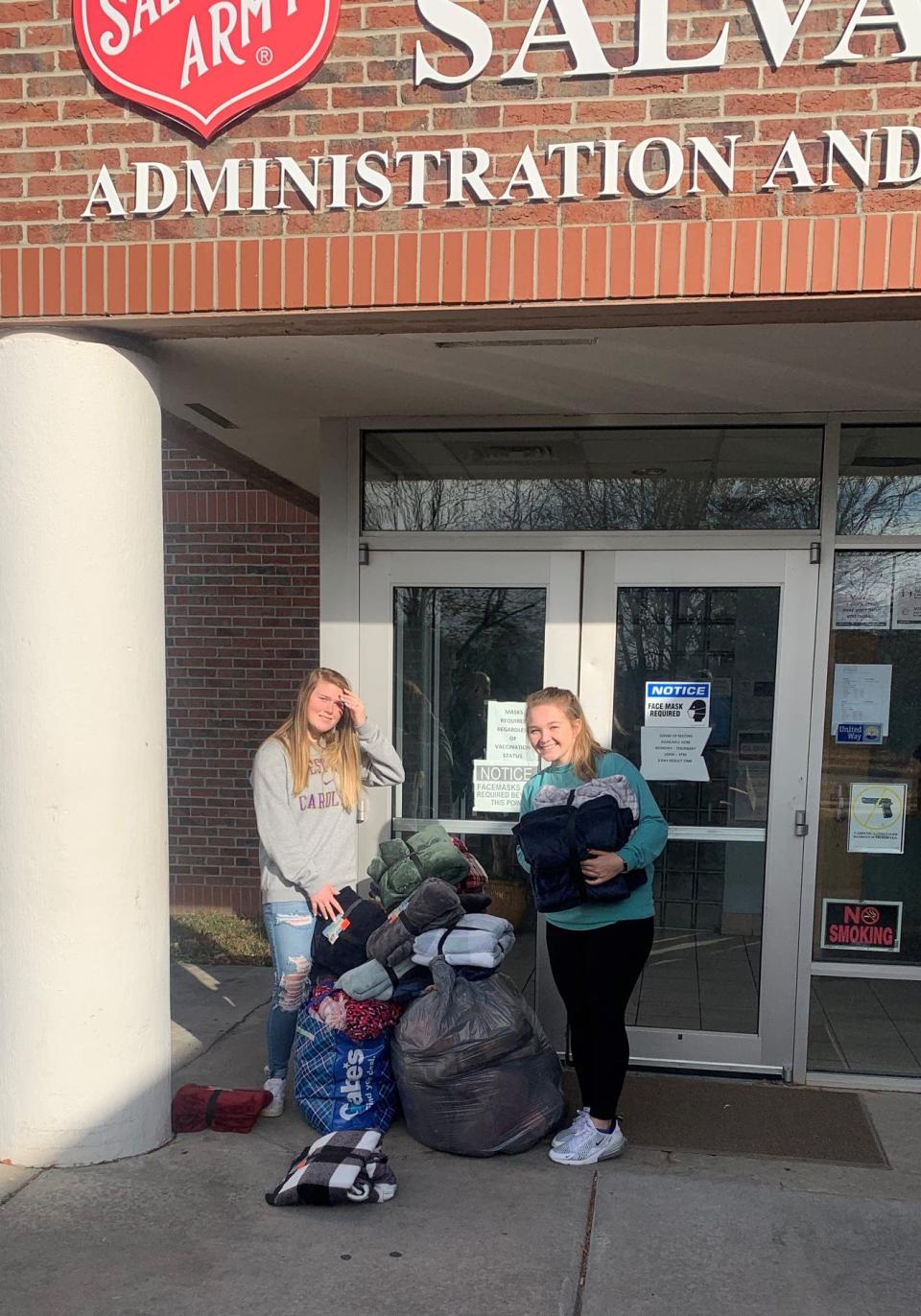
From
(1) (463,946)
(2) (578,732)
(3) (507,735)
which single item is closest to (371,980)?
(1) (463,946)

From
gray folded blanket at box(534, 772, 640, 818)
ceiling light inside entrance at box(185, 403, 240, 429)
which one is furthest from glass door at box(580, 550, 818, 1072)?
ceiling light inside entrance at box(185, 403, 240, 429)

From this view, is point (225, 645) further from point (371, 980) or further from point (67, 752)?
point (371, 980)

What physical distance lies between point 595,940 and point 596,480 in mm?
2049

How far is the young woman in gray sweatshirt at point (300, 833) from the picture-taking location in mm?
4172

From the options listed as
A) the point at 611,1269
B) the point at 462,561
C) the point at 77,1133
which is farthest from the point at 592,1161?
the point at 462,561

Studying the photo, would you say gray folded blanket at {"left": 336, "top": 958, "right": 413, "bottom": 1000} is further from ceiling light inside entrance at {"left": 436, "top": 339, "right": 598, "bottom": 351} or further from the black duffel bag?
ceiling light inside entrance at {"left": 436, "top": 339, "right": 598, "bottom": 351}

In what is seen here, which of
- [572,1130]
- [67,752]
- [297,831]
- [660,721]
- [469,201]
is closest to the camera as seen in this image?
[469,201]

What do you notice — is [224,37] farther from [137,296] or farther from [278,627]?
[278,627]

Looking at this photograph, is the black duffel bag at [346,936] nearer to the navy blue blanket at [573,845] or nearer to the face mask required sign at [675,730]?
the navy blue blanket at [573,845]

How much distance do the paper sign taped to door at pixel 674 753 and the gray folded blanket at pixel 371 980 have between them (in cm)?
145

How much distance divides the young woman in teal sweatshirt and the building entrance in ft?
2.56

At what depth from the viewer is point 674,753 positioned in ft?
15.7

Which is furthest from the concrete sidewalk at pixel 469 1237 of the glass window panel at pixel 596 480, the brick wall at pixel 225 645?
the brick wall at pixel 225 645

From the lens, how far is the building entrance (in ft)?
15.5
